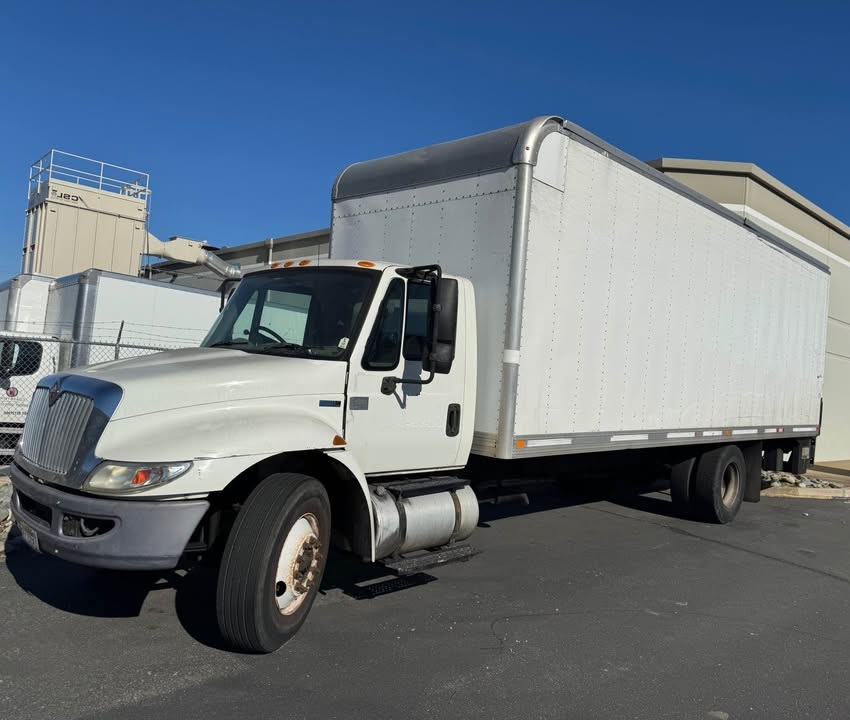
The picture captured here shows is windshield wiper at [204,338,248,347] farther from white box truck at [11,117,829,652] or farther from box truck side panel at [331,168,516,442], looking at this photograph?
box truck side panel at [331,168,516,442]

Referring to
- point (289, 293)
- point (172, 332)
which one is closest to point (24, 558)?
point (289, 293)

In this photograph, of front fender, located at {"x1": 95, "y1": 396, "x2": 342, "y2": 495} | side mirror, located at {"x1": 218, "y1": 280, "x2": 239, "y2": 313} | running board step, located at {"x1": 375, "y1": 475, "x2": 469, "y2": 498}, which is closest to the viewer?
front fender, located at {"x1": 95, "y1": 396, "x2": 342, "y2": 495}

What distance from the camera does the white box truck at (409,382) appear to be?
4102 mm

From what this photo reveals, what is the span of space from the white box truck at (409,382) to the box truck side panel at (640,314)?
0.09ft

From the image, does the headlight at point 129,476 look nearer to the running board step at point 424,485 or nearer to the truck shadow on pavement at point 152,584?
the truck shadow on pavement at point 152,584

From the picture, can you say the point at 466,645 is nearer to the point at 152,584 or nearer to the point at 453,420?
the point at 453,420

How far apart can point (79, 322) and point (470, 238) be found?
7.62 m

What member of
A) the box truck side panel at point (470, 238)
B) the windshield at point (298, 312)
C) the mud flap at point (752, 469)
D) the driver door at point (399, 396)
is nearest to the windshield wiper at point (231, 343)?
the windshield at point (298, 312)

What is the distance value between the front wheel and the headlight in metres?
0.53

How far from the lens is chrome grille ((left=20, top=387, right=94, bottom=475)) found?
13.6 feet

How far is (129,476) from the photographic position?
12.9ft

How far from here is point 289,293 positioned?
5473mm

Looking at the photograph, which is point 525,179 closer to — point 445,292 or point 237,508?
point 445,292

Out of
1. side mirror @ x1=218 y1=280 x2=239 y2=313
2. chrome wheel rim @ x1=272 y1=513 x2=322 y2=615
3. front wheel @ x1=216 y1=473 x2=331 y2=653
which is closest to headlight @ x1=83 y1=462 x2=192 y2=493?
front wheel @ x1=216 y1=473 x2=331 y2=653
